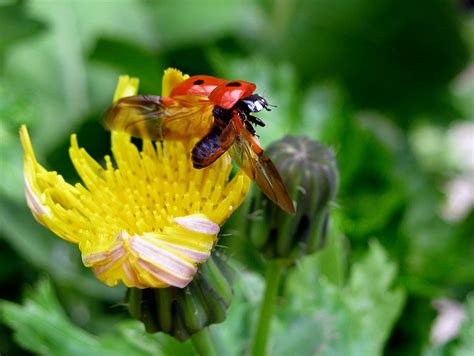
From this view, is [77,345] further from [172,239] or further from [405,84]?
[405,84]

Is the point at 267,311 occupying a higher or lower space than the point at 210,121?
lower

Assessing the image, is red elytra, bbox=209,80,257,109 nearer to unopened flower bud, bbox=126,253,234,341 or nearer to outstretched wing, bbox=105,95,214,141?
outstretched wing, bbox=105,95,214,141

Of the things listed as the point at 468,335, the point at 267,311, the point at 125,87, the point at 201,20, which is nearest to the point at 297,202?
the point at 267,311

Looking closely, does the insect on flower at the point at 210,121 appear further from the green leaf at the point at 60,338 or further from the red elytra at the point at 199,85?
the green leaf at the point at 60,338

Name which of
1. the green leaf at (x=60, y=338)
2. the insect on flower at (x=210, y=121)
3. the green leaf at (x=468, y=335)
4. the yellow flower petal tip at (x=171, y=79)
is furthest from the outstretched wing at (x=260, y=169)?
the green leaf at (x=468, y=335)

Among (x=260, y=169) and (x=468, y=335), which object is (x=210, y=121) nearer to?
(x=260, y=169)

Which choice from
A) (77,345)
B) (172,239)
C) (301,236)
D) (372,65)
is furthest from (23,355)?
(372,65)

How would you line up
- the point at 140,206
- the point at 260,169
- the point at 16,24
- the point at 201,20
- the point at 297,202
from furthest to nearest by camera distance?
1. the point at 201,20
2. the point at 16,24
3. the point at 297,202
4. the point at 140,206
5. the point at 260,169
